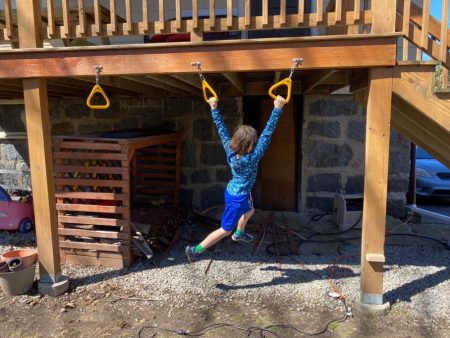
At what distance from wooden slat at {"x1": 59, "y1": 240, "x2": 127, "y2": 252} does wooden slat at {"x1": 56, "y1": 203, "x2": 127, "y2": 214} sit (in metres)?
0.40

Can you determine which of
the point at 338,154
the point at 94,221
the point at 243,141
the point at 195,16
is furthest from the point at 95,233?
the point at 338,154

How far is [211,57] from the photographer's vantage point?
324 cm

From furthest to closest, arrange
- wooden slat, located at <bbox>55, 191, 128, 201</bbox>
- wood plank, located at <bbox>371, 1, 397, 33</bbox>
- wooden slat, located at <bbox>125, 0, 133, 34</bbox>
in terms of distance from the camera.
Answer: wooden slat, located at <bbox>55, 191, 128, 201</bbox> → wooden slat, located at <bbox>125, 0, 133, 34</bbox> → wood plank, located at <bbox>371, 1, 397, 33</bbox>

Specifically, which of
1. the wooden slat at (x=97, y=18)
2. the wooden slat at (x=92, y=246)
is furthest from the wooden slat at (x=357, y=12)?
the wooden slat at (x=92, y=246)

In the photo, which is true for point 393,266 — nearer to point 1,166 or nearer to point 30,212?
point 30,212

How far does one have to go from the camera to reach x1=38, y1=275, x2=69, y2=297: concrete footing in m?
3.77

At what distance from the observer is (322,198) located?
20.1 ft

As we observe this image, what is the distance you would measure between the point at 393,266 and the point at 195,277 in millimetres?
2211

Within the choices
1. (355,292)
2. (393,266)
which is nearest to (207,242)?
(355,292)

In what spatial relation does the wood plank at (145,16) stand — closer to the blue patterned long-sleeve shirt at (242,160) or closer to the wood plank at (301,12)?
the blue patterned long-sleeve shirt at (242,160)

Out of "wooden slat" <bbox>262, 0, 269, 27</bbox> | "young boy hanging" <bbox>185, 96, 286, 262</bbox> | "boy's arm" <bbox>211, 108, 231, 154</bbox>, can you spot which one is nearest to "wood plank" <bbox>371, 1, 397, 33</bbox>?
"wooden slat" <bbox>262, 0, 269, 27</bbox>

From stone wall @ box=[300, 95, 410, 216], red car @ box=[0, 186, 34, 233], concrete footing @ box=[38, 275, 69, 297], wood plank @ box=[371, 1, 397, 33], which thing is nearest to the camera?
wood plank @ box=[371, 1, 397, 33]

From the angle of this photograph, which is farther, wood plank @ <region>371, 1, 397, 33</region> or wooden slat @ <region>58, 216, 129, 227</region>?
wooden slat @ <region>58, 216, 129, 227</region>

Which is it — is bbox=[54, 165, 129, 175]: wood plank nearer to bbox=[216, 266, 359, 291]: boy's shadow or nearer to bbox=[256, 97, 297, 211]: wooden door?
bbox=[216, 266, 359, 291]: boy's shadow
